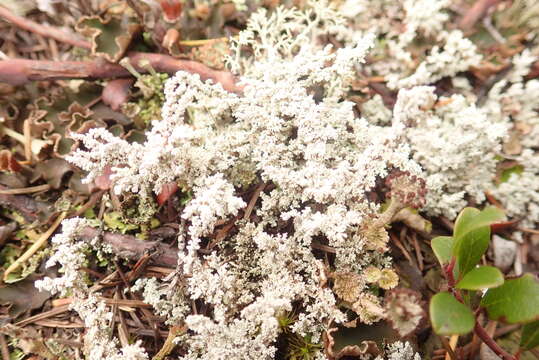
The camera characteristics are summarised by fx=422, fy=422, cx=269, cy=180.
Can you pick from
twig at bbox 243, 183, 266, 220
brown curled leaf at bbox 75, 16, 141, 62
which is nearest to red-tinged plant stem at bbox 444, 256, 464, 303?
twig at bbox 243, 183, 266, 220

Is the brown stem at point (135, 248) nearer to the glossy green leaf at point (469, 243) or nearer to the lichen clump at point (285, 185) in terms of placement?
the lichen clump at point (285, 185)

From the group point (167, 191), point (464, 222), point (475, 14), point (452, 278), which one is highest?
point (475, 14)

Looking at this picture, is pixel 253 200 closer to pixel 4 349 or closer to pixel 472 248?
pixel 472 248

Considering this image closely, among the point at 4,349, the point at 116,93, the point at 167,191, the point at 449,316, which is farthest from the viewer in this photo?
the point at 116,93

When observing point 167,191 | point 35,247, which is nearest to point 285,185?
point 167,191

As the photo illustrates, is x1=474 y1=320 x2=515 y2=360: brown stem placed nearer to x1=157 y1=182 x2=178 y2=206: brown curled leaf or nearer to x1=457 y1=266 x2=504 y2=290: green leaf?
x1=457 y1=266 x2=504 y2=290: green leaf

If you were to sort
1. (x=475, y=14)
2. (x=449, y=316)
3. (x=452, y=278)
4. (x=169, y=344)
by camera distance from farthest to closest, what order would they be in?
(x=475, y=14), (x=169, y=344), (x=452, y=278), (x=449, y=316)

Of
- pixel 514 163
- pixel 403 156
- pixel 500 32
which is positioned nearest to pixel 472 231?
pixel 403 156

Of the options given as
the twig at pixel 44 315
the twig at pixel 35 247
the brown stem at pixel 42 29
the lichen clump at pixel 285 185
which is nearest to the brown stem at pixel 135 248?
the lichen clump at pixel 285 185
